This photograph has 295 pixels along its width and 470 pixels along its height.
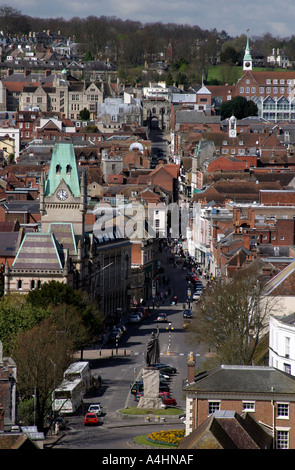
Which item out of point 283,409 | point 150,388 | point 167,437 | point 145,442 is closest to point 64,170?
point 150,388

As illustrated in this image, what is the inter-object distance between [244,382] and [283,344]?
1588 centimetres

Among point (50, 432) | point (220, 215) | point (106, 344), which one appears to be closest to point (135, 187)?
point (220, 215)

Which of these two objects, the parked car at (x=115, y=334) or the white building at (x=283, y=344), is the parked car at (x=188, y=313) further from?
the white building at (x=283, y=344)

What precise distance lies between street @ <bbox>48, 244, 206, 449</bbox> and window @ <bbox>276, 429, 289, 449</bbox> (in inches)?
332

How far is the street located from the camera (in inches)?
2749

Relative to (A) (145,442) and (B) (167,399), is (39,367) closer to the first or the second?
(B) (167,399)

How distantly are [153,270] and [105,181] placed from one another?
48870 mm

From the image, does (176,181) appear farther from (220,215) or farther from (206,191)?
(220,215)

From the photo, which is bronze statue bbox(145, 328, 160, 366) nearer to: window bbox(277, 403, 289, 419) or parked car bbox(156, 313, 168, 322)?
window bbox(277, 403, 289, 419)

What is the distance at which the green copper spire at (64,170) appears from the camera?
376 feet

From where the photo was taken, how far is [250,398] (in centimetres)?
6069

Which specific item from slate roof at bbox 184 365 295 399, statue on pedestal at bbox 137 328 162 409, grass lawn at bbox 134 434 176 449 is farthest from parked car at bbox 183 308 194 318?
slate roof at bbox 184 365 295 399

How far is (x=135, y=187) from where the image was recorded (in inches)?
6885
